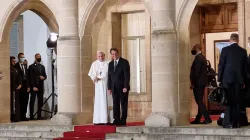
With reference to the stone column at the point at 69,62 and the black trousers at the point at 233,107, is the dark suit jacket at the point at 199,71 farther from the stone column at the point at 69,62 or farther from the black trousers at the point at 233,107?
the stone column at the point at 69,62

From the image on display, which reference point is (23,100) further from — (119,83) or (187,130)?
(187,130)

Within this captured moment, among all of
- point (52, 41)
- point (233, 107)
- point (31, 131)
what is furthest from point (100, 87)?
point (52, 41)

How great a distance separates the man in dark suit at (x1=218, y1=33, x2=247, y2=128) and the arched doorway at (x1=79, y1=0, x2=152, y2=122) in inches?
143

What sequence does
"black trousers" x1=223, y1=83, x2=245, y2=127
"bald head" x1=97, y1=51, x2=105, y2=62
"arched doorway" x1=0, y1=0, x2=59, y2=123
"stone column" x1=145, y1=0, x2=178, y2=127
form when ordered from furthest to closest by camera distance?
"arched doorway" x1=0, y1=0, x2=59, y2=123, "bald head" x1=97, y1=51, x2=105, y2=62, "stone column" x1=145, y1=0, x2=178, y2=127, "black trousers" x1=223, y1=83, x2=245, y2=127

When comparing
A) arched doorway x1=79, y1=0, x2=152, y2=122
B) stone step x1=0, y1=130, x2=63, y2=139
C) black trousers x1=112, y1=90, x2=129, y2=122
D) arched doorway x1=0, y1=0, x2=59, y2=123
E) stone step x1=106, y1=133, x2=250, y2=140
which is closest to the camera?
stone step x1=106, y1=133, x2=250, y2=140

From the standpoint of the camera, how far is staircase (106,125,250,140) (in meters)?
15.0

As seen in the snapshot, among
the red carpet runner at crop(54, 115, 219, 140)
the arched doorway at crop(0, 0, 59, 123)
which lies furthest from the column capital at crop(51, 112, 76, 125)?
the arched doorway at crop(0, 0, 59, 123)

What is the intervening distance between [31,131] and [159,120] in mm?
3649

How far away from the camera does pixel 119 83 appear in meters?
18.0

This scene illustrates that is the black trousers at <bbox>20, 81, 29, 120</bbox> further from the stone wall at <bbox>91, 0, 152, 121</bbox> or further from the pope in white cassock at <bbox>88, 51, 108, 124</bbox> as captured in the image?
the pope in white cassock at <bbox>88, 51, 108, 124</bbox>

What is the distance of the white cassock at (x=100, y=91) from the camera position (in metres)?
18.5

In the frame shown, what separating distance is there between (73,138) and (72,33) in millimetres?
3616

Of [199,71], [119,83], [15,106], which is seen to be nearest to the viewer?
[199,71]

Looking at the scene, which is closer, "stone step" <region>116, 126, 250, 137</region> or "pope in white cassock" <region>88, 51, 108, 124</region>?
"stone step" <region>116, 126, 250, 137</region>
